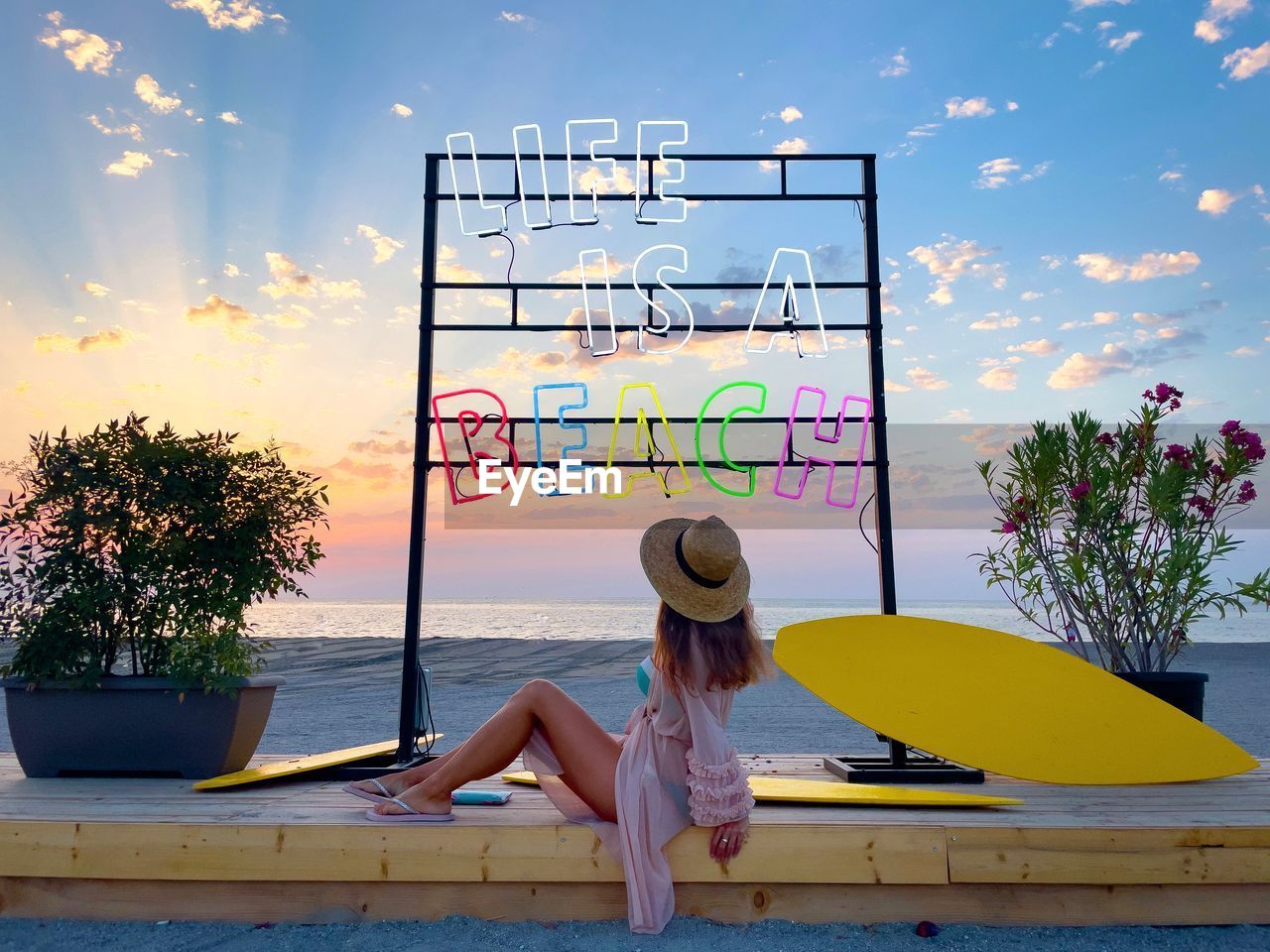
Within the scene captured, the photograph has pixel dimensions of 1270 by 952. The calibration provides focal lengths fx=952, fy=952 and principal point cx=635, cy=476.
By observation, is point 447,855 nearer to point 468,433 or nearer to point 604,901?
point 604,901

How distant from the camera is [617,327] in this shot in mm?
4621

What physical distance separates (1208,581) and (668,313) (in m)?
3.19

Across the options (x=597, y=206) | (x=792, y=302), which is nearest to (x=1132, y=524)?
(x=792, y=302)

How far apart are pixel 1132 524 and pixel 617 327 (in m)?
3.06

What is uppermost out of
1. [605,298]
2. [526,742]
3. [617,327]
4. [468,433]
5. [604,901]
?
[605,298]

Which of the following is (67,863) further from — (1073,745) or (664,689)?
(1073,745)

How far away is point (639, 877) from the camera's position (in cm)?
291

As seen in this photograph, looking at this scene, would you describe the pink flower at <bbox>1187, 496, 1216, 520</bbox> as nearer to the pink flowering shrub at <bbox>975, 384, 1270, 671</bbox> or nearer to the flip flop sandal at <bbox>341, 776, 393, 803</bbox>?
the pink flowering shrub at <bbox>975, 384, 1270, 671</bbox>

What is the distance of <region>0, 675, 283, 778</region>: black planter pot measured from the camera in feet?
13.0

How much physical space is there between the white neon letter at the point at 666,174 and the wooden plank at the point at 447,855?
9.74ft

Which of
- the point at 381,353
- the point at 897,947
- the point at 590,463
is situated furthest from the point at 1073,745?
the point at 381,353

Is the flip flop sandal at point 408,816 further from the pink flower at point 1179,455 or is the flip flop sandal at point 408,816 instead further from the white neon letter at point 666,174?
the pink flower at point 1179,455

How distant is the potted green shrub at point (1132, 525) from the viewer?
5.14 m

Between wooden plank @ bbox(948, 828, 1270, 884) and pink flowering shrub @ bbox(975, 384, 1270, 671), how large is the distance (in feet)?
6.87
